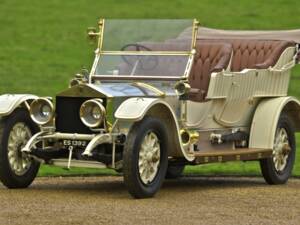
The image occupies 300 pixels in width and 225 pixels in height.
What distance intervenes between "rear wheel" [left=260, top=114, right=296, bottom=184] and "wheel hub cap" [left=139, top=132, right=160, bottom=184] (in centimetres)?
238

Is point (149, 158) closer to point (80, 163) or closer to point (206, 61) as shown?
point (80, 163)

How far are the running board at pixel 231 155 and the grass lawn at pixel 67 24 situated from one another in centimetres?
1220

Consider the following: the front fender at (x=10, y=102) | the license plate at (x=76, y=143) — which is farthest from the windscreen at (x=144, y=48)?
the license plate at (x=76, y=143)

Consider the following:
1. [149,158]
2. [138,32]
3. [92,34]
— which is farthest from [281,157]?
[149,158]

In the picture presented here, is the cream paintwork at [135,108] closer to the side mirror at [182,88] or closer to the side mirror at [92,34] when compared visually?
the side mirror at [182,88]

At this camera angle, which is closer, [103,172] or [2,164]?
[2,164]

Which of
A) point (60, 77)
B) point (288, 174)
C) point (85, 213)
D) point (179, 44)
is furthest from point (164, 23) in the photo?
point (60, 77)

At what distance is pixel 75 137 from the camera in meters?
11.3

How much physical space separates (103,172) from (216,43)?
243 centimetres

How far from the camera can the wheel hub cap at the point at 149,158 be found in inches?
437

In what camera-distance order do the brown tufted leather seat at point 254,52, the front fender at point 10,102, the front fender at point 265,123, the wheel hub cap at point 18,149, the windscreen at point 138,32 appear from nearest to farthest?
the front fender at point 10,102 → the wheel hub cap at point 18,149 → the windscreen at point 138,32 → the front fender at point 265,123 → the brown tufted leather seat at point 254,52

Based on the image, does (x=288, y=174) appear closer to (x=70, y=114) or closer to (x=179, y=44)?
(x=179, y=44)

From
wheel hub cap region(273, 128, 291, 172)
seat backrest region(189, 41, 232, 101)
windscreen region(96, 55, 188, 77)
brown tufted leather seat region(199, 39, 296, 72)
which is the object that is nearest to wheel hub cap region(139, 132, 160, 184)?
windscreen region(96, 55, 188, 77)

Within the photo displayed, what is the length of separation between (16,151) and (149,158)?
1.57m
